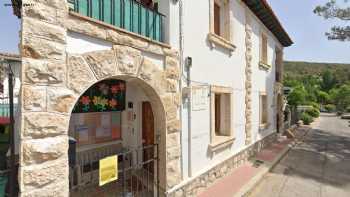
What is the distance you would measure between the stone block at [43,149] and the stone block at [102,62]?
41.6 inches

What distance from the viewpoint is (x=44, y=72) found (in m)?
2.85

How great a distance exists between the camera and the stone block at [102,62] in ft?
11.2

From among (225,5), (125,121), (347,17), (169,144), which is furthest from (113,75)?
(347,17)

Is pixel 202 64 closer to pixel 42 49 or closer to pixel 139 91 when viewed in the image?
pixel 139 91

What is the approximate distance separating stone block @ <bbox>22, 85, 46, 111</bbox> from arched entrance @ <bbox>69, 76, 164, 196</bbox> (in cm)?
236

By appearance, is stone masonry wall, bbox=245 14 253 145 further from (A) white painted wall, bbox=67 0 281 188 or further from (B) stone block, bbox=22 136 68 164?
(B) stone block, bbox=22 136 68 164

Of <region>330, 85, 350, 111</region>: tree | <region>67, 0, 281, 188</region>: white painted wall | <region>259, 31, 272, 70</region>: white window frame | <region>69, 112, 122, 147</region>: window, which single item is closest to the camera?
<region>67, 0, 281, 188</region>: white painted wall

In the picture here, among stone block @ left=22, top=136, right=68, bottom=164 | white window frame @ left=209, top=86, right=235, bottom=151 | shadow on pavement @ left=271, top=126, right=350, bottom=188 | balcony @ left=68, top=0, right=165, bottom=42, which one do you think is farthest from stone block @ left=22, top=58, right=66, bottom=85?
shadow on pavement @ left=271, top=126, right=350, bottom=188

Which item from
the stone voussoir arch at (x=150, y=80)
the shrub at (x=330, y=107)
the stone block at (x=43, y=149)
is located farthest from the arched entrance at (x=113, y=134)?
the shrub at (x=330, y=107)

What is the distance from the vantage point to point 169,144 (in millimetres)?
4918

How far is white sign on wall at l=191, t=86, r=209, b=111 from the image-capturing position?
19.0 feet

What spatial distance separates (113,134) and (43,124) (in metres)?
3.69

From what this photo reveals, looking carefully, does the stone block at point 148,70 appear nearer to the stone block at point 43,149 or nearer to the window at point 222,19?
the stone block at point 43,149

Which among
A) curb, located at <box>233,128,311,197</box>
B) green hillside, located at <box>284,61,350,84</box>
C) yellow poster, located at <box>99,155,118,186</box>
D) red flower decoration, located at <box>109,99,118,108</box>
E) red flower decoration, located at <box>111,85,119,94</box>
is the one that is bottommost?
curb, located at <box>233,128,311,197</box>
